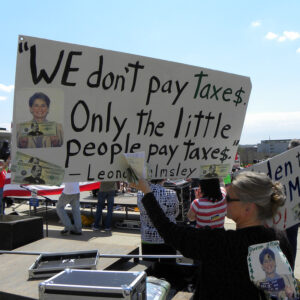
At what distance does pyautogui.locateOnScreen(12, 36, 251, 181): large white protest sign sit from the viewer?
1.87 metres

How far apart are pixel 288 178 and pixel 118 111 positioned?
1950 millimetres

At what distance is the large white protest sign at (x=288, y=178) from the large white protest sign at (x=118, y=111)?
63 cm

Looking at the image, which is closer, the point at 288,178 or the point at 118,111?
the point at 118,111

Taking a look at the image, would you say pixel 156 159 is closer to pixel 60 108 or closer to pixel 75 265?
pixel 60 108

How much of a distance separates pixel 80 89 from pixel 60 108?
0.18 metres

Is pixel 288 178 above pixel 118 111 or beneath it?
beneath

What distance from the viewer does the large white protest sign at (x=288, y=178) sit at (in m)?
3.15

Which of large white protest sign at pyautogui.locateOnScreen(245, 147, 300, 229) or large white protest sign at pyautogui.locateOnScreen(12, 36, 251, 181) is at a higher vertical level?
large white protest sign at pyautogui.locateOnScreen(12, 36, 251, 181)

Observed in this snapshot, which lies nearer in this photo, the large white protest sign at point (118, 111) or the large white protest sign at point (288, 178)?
the large white protest sign at point (118, 111)

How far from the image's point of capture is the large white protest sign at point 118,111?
1.87 meters

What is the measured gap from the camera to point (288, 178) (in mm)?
3213

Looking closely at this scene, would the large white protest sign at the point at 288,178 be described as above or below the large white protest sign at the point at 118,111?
below

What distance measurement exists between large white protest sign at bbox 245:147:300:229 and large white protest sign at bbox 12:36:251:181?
627 mm

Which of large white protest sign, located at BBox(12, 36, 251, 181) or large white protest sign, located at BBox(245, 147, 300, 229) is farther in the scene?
large white protest sign, located at BBox(245, 147, 300, 229)
